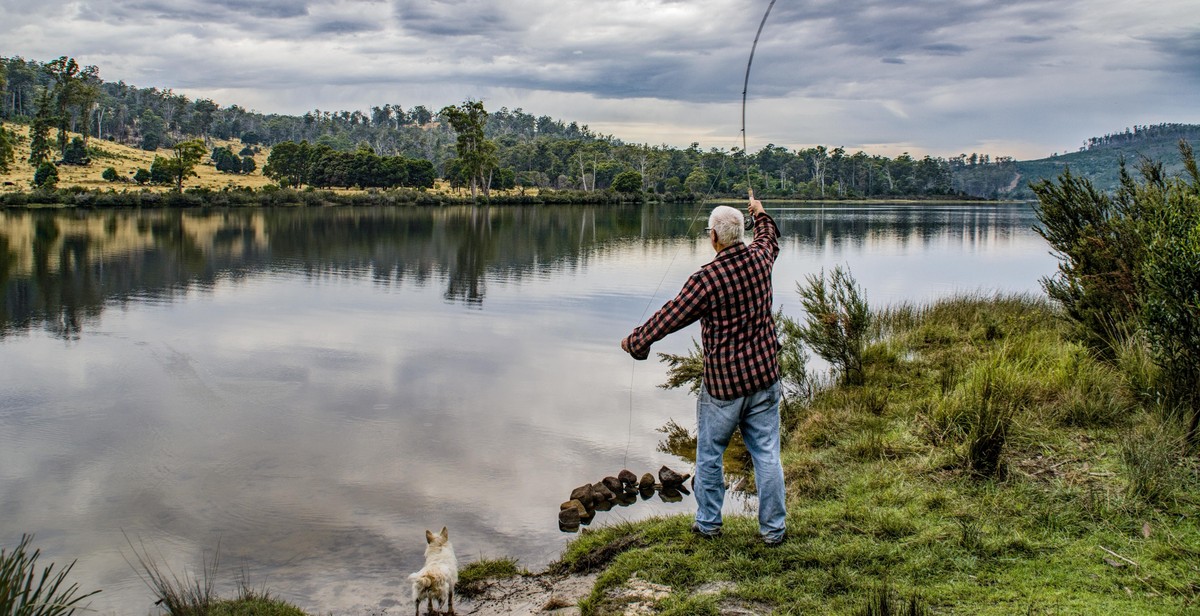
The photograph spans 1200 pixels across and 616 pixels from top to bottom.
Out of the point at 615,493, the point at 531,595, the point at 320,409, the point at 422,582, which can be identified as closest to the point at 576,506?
the point at 615,493

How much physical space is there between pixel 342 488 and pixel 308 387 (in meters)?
4.96

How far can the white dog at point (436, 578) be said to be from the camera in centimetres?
585

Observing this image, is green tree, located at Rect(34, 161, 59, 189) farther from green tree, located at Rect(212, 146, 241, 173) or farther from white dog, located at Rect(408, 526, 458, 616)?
white dog, located at Rect(408, 526, 458, 616)

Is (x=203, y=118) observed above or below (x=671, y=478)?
above

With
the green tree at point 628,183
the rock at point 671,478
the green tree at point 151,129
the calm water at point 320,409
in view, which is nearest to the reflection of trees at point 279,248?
the calm water at point 320,409

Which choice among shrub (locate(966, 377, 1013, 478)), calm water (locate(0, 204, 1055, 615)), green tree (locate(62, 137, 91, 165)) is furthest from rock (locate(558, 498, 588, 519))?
green tree (locate(62, 137, 91, 165))

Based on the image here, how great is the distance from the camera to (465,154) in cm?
8794

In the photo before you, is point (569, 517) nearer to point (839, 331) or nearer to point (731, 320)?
point (731, 320)

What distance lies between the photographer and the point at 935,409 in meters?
8.56

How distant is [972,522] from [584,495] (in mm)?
3967

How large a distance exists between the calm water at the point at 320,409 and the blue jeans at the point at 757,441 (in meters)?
2.39

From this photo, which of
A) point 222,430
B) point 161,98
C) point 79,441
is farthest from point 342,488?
point 161,98

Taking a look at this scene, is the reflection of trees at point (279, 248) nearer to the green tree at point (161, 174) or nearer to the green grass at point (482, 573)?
the green grass at point (482, 573)

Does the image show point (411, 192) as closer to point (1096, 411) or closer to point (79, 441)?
point (79, 441)
